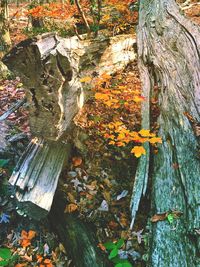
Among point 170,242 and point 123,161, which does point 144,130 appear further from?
point 170,242

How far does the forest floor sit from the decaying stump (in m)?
0.31

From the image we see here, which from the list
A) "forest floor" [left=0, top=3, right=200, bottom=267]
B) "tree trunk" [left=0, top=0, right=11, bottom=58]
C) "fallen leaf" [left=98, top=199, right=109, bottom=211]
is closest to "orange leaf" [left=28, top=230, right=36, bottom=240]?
"forest floor" [left=0, top=3, right=200, bottom=267]

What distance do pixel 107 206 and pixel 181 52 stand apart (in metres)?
2.56

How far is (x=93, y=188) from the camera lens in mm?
3338

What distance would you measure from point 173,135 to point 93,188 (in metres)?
1.06

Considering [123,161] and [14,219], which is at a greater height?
[123,161]

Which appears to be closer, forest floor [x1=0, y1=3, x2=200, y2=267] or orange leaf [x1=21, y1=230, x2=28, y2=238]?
forest floor [x1=0, y1=3, x2=200, y2=267]

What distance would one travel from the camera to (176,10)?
17.9 ft

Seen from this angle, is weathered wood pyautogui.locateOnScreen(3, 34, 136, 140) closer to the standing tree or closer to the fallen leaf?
the fallen leaf

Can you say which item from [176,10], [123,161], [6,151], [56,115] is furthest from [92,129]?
[176,10]

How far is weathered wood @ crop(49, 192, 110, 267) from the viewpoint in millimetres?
2891

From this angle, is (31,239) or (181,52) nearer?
(31,239)

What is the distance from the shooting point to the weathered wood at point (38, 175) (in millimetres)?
2941

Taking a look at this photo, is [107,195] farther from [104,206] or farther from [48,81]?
[48,81]
